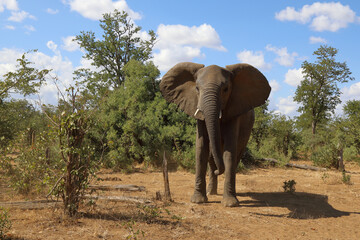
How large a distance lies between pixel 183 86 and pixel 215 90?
4.43 ft

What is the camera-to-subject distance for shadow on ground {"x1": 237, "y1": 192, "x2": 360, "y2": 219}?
269 inches

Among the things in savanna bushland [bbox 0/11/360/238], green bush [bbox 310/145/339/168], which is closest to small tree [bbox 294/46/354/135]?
savanna bushland [bbox 0/11/360/238]

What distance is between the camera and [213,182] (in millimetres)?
8594

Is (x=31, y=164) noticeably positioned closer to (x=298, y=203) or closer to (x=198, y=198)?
(x=198, y=198)

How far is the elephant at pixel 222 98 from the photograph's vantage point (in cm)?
675

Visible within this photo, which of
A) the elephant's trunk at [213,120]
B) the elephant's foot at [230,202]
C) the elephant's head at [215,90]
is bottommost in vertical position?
the elephant's foot at [230,202]

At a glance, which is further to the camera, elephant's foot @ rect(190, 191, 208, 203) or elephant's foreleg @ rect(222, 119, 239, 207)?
elephant's foot @ rect(190, 191, 208, 203)

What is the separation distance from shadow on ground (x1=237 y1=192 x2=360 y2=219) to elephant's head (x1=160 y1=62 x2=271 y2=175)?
224 cm

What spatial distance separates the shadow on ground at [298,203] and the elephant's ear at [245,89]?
227 centimetres

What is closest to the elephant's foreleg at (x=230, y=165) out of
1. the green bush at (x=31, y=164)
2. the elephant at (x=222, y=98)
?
the elephant at (x=222, y=98)

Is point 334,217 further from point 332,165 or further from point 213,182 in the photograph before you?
point 332,165

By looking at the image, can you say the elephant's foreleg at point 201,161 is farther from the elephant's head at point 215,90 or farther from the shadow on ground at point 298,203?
the shadow on ground at point 298,203

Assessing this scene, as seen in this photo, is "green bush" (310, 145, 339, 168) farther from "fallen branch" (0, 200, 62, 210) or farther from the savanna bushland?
"fallen branch" (0, 200, 62, 210)

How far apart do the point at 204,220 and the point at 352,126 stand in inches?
667
